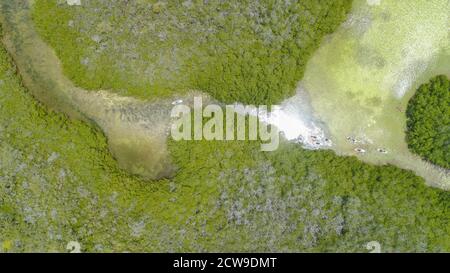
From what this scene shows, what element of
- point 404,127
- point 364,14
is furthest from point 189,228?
point 364,14

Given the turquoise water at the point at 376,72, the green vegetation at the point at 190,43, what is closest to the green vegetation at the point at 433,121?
the turquoise water at the point at 376,72

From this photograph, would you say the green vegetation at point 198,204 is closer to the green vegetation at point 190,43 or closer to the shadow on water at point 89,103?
the shadow on water at point 89,103

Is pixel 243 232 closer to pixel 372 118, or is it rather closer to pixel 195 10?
pixel 372 118

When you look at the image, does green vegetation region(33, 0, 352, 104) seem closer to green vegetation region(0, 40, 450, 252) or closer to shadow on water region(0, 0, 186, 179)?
shadow on water region(0, 0, 186, 179)

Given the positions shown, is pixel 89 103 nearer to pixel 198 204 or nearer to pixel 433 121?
pixel 198 204

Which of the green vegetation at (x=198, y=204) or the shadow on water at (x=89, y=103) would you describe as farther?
the shadow on water at (x=89, y=103)
